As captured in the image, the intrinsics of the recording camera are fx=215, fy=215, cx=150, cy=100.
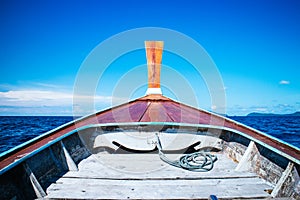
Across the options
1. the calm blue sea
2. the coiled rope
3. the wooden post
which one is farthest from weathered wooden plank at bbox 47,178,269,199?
the calm blue sea

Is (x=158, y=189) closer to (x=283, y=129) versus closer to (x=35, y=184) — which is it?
(x=35, y=184)

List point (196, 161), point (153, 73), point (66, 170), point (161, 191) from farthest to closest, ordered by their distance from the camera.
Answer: point (153, 73), point (196, 161), point (66, 170), point (161, 191)

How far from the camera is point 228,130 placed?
324cm

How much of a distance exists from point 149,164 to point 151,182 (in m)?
0.62

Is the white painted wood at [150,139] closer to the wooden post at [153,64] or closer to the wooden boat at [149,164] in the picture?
the wooden boat at [149,164]

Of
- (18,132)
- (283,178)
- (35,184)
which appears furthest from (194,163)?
(18,132)

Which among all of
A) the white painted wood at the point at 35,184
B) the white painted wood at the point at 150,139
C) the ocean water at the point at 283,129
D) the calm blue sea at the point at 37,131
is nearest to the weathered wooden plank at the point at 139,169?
the white painted wood at the point at 150,139

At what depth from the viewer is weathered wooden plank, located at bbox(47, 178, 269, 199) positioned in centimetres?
195

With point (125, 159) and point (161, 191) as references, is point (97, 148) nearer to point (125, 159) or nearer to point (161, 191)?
point (125, 159)

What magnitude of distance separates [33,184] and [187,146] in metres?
2.39

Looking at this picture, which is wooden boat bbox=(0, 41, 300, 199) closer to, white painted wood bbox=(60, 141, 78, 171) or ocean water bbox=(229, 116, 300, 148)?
white painted wood bbox=(60, 141, 78, 171)

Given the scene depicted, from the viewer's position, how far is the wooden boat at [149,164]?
1.96 meters

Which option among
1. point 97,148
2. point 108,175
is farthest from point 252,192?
point 97,148

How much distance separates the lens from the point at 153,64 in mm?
6043
